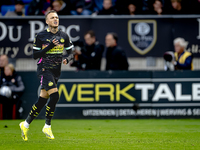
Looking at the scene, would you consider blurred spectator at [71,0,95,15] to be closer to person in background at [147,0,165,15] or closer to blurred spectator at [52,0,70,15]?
blurred spectator at [52,0,70,15]

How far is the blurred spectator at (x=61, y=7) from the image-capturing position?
12664 millimetres

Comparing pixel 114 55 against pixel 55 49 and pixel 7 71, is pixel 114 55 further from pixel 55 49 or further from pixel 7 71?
pixel 55 49

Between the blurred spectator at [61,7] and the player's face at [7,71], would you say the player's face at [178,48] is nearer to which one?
the blurred spectator at [61,7]

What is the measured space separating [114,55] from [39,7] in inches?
138

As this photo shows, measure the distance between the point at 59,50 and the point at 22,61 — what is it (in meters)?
5.49

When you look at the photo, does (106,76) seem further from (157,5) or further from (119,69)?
(157,5)

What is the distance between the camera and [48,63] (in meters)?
6.65

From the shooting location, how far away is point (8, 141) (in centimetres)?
640

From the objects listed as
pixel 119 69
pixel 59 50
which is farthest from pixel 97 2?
pixel 59 50

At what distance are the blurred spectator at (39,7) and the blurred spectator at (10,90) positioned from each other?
279 centimetres

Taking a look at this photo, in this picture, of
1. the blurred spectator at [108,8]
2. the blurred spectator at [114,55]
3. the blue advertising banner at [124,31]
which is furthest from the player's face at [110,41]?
the blurred spectator at [108,8]

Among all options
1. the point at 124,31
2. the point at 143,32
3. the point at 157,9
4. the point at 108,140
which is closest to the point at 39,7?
the point at 124,31

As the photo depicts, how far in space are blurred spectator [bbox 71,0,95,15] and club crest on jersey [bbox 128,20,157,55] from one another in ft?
5.34

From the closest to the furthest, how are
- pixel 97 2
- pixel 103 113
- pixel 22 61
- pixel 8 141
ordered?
pixel 8 141 → pixel 103 113 → pixel 22 61 → pixel 97 2
